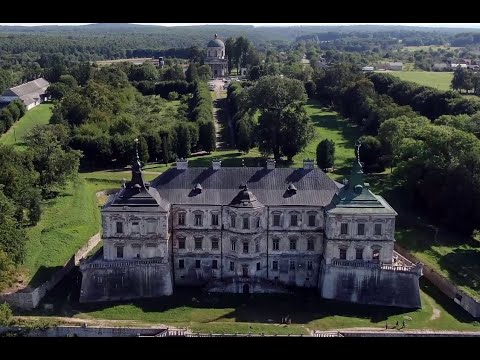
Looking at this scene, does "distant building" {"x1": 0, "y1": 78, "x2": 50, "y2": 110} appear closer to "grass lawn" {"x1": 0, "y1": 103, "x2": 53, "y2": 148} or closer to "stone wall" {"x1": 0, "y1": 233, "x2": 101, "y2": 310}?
"grass lawn" {"x1": 0, "y1": 103, "x2": 53, "y2": 148}

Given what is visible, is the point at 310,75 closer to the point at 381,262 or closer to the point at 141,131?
the point at 141,131

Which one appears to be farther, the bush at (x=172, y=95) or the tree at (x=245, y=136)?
Answer: the bush at (x=172, y=95)

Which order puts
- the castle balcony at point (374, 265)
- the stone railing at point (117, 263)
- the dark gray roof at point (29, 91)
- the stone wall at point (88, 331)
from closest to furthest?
the stone wall at point (88, 331), the castle balcony at point (374, 265), the stone railing at point (117, 263), the dark gray roof at point (29, 91)

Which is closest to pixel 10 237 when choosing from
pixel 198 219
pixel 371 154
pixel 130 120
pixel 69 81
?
pixel 198 219

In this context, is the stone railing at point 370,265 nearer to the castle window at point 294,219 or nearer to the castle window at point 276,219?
the castle window at point 294,219

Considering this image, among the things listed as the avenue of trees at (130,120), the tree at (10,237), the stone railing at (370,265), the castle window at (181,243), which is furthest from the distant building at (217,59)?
the stone railing at (370,265)

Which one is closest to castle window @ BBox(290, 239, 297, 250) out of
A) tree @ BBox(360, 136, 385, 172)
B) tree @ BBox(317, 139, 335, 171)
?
tree @ BBox(317, 139, 335, 171)
